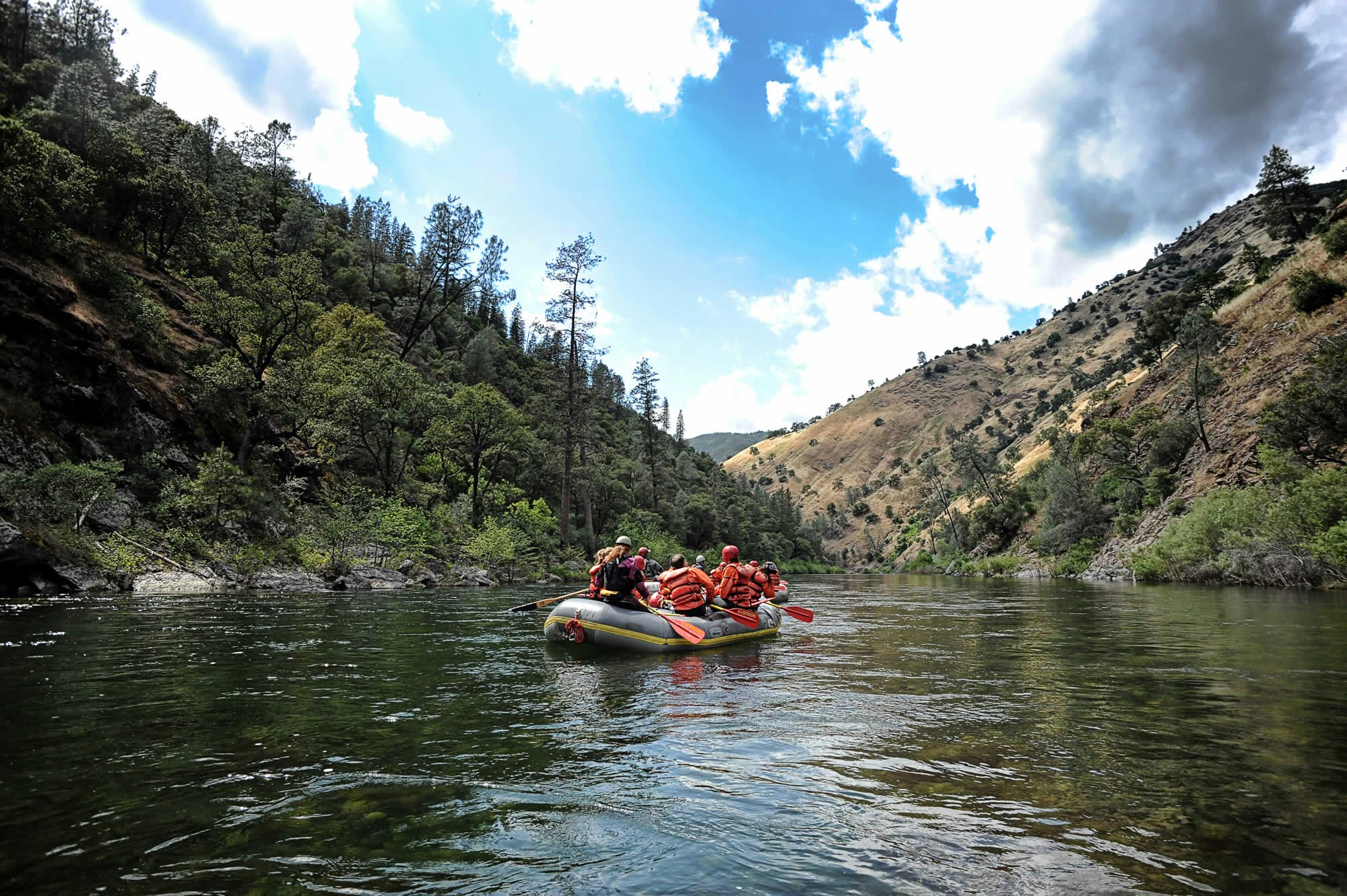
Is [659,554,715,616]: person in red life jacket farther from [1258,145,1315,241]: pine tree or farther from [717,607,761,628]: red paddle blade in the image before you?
[1258,145,1315,241]: pine tree

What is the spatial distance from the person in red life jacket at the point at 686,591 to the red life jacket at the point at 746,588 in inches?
44.9

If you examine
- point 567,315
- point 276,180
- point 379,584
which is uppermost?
point 276,180

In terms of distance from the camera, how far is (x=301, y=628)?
39.5 ft

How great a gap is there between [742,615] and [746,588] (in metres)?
0.87

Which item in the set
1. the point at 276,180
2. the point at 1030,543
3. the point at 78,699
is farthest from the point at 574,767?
the point at 276,180

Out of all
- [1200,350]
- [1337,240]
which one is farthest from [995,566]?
[1337,240]

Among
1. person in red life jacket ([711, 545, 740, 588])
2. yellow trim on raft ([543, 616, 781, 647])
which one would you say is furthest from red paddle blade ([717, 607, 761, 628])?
yellow trim on raft ([543, 616, 781, 647])

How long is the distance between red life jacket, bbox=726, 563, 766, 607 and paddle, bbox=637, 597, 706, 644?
2.24 m

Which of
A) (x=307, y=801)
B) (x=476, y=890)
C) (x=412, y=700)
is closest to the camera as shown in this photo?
(x=476, y=890)

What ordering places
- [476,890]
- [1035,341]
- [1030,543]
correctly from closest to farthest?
[476,890]
[1030,543]
[1035,341]

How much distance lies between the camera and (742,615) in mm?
12727

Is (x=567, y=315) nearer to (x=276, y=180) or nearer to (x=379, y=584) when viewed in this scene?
(x=379, y=584)

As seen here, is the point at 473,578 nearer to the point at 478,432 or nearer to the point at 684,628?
the point at 478,432

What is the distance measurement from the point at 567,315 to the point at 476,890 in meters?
36.2
